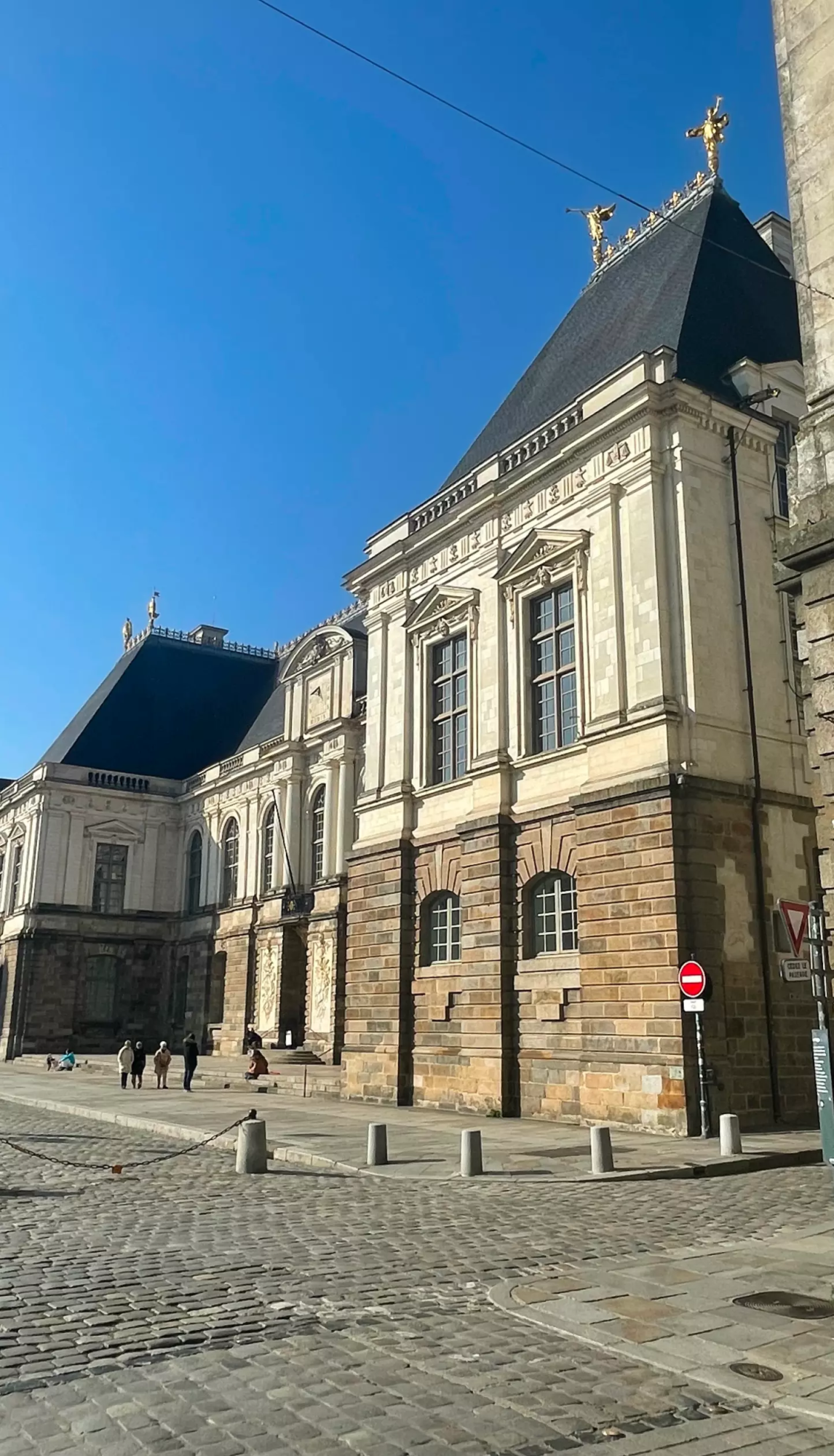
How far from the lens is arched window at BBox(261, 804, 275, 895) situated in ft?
148

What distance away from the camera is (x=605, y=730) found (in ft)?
64.8

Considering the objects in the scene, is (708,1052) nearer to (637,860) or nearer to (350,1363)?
(637,860)

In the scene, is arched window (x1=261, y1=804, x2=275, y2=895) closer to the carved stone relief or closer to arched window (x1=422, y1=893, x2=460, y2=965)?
the carved stone relief

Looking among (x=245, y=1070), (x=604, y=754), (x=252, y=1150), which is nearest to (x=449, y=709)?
(x=604, y=754)

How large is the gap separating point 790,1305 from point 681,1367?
5.19ft

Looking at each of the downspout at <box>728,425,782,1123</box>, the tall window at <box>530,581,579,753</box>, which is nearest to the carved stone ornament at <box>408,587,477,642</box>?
the tall window at <box>530,581,579,753</box>

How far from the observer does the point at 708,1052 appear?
1739 cm

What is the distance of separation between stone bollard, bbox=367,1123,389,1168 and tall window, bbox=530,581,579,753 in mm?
9118

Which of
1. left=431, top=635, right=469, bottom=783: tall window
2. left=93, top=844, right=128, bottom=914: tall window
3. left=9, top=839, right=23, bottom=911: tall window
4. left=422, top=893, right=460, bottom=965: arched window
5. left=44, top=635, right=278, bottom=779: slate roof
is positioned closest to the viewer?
left=422, top=893, right=460, bottom=965: arched window

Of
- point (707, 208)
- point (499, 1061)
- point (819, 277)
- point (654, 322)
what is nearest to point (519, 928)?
point (499, 1061)

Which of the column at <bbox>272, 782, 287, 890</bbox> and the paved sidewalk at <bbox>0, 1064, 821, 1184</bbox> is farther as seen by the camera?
the column at <bbox>272, 782, 287, 890</bbox>

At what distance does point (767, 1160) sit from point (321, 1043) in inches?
947

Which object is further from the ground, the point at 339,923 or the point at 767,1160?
the point at 339,923

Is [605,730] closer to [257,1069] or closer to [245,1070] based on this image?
[257,1069]
